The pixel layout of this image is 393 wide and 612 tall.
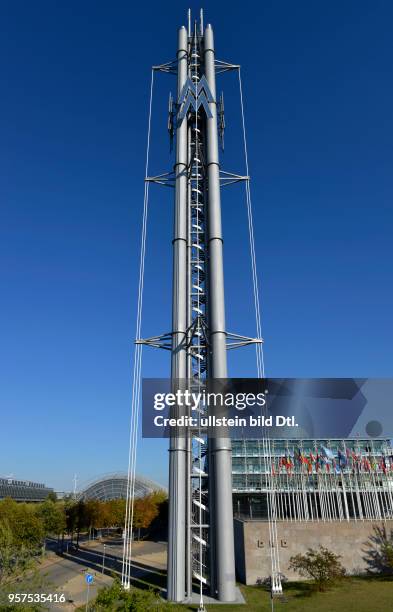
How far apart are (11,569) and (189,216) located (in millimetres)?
29650

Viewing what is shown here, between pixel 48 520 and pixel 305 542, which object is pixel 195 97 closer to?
pixel 305 542

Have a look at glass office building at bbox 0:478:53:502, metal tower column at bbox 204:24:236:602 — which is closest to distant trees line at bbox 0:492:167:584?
metal tower column at bbox 204:24:236:602

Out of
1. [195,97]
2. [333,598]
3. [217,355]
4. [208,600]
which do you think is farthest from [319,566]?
[195,97]

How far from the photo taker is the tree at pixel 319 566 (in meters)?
32.3

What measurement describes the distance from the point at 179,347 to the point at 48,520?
153 ft

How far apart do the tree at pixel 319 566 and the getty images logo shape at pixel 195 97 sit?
4031cm

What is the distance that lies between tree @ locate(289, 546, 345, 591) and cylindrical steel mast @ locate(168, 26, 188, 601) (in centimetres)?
1048

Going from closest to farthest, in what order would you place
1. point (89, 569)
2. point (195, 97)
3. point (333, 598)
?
point (333, 598) → point (195, 97) → point (89, 569)

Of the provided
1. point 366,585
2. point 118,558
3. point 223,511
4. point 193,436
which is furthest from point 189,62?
point 118,558

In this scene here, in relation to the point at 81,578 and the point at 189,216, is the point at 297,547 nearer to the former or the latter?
the point at 81,578

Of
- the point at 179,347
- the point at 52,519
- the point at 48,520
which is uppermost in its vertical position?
the point at 179,347

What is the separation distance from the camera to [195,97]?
42688 mm

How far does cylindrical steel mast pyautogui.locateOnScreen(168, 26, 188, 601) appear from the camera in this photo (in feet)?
97.6

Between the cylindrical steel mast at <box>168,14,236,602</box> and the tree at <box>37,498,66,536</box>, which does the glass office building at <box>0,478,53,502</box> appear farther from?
the cylindrical steel mast at <box>168,14,236,602</box>
